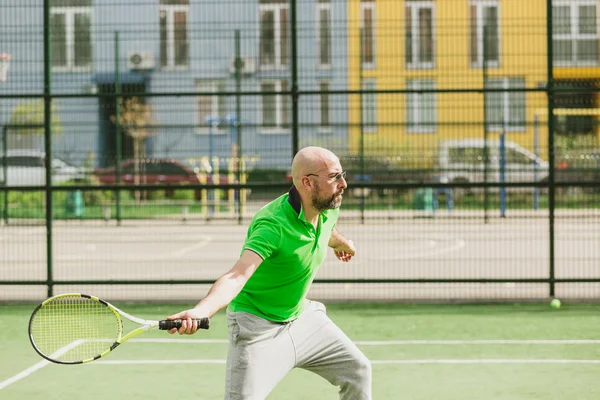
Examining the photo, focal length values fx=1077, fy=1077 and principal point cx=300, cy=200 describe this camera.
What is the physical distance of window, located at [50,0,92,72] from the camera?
12.6 meters

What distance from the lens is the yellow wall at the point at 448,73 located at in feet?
41.3

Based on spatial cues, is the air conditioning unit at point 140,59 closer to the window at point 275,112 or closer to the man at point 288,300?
the window at point 275,112

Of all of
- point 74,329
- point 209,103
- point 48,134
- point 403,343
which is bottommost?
point 403,343

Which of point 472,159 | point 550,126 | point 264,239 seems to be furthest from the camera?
point 472,159

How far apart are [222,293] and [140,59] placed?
29.4ft

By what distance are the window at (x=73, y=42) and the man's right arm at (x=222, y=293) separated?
808 centimetres

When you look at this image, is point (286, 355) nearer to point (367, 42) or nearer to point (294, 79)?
point (294, 79)

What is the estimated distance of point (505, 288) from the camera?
45.1 ft

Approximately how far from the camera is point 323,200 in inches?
211

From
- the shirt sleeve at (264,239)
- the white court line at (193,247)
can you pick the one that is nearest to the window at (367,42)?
the white court line at (193,247)

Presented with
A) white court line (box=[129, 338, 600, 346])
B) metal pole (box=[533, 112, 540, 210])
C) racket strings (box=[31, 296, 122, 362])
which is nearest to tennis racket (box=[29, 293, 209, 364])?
racket strings (box=[31, 296, 122, 362])

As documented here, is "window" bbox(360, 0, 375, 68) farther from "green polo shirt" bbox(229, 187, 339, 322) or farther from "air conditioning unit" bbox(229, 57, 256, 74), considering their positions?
"green polo shirt" bbox(229, 187, 339, 322)

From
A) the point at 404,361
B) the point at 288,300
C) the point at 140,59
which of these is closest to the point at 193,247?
the point at 140,59

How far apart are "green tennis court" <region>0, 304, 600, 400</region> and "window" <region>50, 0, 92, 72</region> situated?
3.02m
